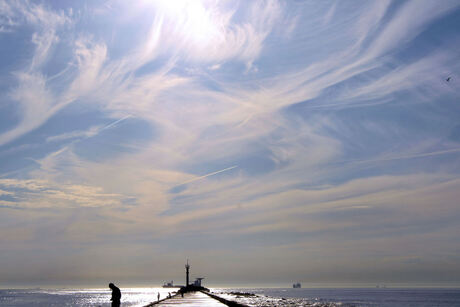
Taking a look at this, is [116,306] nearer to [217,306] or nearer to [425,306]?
[217,306]

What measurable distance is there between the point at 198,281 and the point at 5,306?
2724 inches

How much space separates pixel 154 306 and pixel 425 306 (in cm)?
8724

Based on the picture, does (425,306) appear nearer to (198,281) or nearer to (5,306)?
(198,281)

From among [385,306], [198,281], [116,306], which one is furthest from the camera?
[198,281]

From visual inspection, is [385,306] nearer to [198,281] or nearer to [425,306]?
[425,306]

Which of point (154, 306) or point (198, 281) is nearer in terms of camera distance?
point (154, 306)

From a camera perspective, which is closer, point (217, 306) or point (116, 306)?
point (116, 306)

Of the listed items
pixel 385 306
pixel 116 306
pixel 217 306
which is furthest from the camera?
pixel 385 306

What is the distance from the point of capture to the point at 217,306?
31.8 m

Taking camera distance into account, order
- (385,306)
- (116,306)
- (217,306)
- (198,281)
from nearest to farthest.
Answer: (116,306) → (217,306) → (385,306) → (198,281)

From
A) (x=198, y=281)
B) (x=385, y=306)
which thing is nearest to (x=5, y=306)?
(x=198, y=281)

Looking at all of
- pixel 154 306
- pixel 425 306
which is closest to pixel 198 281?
pixel 425 306

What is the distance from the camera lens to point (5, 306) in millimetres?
100500

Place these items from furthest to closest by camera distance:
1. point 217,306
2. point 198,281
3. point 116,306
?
point 198,281, point 217,306, point 116,306
